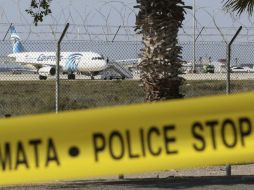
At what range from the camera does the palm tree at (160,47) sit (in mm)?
10891

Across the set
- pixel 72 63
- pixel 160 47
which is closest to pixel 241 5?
pixel 160 47

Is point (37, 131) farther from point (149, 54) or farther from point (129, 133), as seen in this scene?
point (149, 54)

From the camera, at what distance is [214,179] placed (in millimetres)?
10266

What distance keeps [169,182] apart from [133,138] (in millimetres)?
5102

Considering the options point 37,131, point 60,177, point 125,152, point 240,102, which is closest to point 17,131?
point 37,131

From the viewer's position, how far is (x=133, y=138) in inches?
194

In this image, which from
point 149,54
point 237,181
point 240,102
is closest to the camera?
point 240,102

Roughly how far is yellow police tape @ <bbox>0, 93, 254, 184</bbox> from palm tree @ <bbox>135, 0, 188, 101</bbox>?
586 centimetres

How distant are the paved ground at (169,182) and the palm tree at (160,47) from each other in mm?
1281

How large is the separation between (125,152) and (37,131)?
25.5 inches

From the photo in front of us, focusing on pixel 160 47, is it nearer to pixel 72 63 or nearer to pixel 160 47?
pixel 160 47

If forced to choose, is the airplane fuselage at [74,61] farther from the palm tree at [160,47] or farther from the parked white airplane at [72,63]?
the palm tree at [160,47]

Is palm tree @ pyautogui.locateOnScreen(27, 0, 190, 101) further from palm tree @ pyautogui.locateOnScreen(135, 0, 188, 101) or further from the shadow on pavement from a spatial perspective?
the shadow on pavement

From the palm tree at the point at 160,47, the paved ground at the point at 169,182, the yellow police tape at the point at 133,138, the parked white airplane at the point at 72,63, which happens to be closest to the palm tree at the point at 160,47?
the palm tree at the point at 160,47
